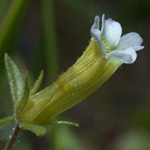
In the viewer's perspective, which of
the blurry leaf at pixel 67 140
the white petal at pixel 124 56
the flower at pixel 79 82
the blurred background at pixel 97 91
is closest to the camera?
the white petal at pixel 124 56

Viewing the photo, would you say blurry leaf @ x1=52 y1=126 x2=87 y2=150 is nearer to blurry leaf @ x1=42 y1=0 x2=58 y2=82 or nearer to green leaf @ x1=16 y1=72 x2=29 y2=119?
blurry leaf @ x1=42 y1=0 x2=58 y2=82

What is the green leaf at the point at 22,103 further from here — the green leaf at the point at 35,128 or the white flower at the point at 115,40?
the white flower at the point at 115,40

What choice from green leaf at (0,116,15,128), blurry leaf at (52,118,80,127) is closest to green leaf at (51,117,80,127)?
blurry leaf at (52,118,80,127)

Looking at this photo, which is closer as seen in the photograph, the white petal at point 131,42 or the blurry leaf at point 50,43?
the white petal at point 131,42

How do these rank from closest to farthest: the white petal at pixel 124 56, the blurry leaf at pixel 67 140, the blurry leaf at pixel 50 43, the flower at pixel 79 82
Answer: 1. the white petal at pixel 124 56
2. the flower at pixel 79 82
3. the blurry leaf at pixel 50 43
4. the blurry leaf at pixel 67 140

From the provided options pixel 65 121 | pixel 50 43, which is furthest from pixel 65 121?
pixel 50 43

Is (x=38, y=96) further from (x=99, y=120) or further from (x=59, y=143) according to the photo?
(x=99, y=120)

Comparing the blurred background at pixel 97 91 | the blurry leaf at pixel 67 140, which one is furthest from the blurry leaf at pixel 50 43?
the blurry leaf at pixel 67 140

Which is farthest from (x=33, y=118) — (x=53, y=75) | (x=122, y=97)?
(x=122, y=97)
